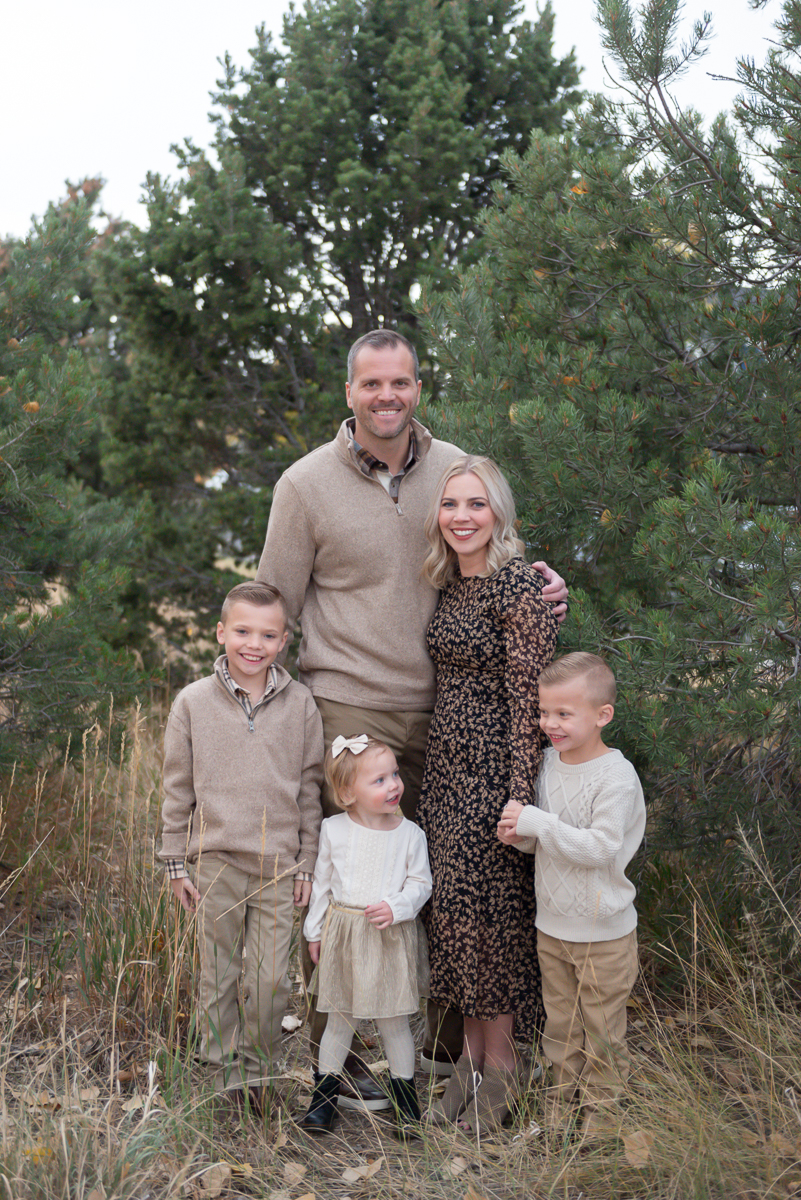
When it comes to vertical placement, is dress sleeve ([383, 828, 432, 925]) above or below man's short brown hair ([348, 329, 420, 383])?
below

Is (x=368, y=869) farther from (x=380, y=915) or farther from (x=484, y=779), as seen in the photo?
(x=484, y=779)

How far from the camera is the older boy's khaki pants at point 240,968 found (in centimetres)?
292

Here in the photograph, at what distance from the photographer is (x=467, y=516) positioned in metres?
2.95

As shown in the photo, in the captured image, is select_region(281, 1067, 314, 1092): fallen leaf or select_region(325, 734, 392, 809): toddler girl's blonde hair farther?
select_region(281, 1067, 314, 1092): fallen leaf

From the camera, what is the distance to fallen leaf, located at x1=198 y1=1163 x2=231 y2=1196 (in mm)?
2525

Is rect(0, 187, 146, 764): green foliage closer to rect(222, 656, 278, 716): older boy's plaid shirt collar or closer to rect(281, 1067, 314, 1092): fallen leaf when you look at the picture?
rect(222, 656, 278, 716): older boy's plaid shirt collar

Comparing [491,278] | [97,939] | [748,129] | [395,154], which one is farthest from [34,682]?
[395,154]

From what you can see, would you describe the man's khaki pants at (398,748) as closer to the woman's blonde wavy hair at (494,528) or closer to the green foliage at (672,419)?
the woman's blonde wavy hair at (494,528)

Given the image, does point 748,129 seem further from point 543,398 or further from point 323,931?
point 323,931

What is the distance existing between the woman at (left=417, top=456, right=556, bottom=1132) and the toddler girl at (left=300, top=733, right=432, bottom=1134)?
0.09 metres

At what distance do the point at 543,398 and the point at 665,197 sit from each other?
30.3 inches

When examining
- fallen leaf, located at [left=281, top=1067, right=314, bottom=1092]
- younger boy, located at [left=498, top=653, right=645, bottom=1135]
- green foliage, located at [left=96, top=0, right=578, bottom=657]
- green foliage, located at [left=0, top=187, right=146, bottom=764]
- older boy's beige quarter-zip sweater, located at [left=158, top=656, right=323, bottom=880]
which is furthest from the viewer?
green foliage, located at [left=96, top=0, right=578, bottom=657]

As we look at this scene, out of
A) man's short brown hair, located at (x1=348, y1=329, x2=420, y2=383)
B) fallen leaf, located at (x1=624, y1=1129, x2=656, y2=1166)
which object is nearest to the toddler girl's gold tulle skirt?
fallen leaf, located at (x1=624, y1=1129, x2=656, y2=1166)

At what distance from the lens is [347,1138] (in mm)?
3020
